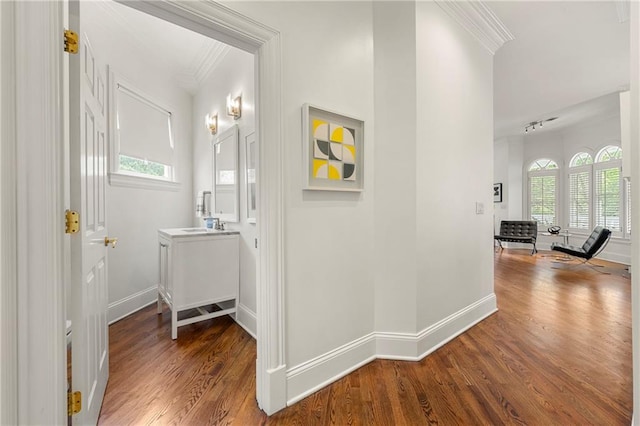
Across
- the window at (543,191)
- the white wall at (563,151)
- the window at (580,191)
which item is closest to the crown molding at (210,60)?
the white wall at (563,151)

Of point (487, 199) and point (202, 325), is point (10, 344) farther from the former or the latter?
point (487, 199)

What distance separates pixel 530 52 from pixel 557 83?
144cm

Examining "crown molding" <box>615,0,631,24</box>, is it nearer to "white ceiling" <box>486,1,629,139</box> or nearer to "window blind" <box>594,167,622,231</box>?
"white ceiling" <box>486,1,629,139</box>

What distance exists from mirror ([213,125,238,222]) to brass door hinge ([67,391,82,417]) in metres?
1.88

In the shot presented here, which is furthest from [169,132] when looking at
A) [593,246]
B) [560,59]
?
Result: [593,246]

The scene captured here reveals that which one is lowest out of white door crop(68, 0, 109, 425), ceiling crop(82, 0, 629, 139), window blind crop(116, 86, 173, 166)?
white door crop(68, 0, 109, 425)

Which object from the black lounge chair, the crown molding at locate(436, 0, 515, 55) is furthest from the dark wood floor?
the crown molding at locate(436, 0, 515, 55)

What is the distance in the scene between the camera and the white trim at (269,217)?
156cm

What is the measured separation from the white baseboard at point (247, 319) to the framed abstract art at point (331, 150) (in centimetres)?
148

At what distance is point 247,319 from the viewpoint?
262 cm

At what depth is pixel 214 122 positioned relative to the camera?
10.9 ft

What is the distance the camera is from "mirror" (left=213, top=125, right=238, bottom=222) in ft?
9.53

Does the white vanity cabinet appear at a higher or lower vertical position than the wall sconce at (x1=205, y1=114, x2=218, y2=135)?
lower

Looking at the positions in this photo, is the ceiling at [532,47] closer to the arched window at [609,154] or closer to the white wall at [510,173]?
the arched window at [609,154]
